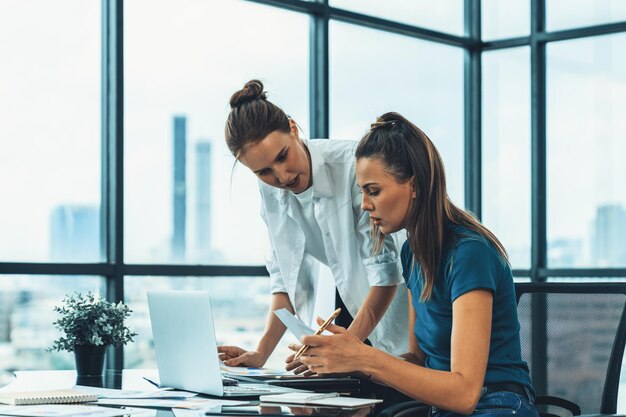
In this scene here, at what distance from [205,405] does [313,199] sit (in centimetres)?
96

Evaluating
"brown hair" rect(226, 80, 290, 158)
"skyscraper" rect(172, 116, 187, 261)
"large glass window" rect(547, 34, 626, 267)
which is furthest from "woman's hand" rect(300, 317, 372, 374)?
"large glass window" rect(547, 34, 626, 267)

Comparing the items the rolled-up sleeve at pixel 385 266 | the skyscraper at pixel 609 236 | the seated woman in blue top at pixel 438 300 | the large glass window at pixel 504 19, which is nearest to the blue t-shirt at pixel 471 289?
the seated woman in blue top at pixel 438 300

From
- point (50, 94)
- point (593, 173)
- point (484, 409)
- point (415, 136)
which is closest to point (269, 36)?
point (50, 94)

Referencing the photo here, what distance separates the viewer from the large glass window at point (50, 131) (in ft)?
10.9

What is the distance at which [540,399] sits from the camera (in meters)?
2.09

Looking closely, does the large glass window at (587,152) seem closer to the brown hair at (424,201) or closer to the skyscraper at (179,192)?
the skyscraper at (179,192)

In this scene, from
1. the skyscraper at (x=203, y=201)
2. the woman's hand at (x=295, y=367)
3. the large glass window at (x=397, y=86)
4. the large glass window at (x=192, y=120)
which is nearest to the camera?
the woman's hand at (x=295, y=367)

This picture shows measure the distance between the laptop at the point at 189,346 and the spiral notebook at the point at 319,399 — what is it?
71 mm

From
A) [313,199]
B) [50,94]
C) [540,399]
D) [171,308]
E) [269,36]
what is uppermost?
[269,36]

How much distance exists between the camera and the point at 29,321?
3.35 meters

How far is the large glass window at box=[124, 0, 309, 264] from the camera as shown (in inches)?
143

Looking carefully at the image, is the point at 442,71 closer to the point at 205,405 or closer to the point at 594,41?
the point at 594,41

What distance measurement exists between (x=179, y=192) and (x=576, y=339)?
2.03m

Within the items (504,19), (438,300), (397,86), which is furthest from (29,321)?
(504,19)
